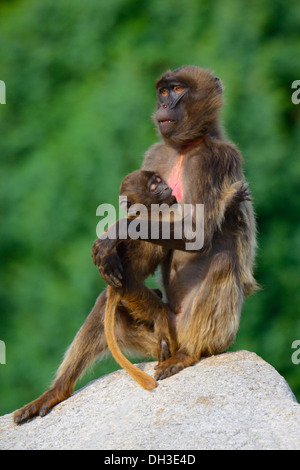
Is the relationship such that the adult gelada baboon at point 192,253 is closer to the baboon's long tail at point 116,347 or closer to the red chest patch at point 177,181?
the red chest patch at point 177,181

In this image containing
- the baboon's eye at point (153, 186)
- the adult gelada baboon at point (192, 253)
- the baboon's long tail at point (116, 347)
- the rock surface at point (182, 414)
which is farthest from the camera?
the baboon's eye at point (153, 186)

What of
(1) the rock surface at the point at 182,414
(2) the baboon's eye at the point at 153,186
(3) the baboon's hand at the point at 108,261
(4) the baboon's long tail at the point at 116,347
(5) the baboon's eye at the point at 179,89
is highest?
(5) the baboon's eye at the point at 179,89

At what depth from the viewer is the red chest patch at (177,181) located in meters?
6.64

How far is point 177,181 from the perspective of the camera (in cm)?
669

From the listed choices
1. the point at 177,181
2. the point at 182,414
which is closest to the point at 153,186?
the point at 177,181

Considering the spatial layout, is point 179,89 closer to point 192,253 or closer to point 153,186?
point 153,186

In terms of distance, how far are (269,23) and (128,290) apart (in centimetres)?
978

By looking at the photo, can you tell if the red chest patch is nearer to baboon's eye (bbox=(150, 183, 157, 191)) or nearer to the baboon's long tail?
baboon's eye (bbox=(150, 183, 157, 191))

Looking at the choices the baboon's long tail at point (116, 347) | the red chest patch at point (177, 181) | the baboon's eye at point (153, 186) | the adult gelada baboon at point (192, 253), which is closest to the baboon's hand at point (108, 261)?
the adult gelada baboon at point (192, 253)

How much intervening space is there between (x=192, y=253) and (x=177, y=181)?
640 mm

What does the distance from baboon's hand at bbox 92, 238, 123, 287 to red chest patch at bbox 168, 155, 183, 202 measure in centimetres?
80

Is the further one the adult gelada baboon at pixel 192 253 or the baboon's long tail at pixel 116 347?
the adult gelada baboon at pixel 192 253

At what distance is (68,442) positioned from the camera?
5680 mm

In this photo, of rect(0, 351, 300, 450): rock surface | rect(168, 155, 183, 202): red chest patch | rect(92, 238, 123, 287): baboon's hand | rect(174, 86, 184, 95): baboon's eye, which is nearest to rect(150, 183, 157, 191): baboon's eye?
rect(168, 155, 183, 202): red chest patch
